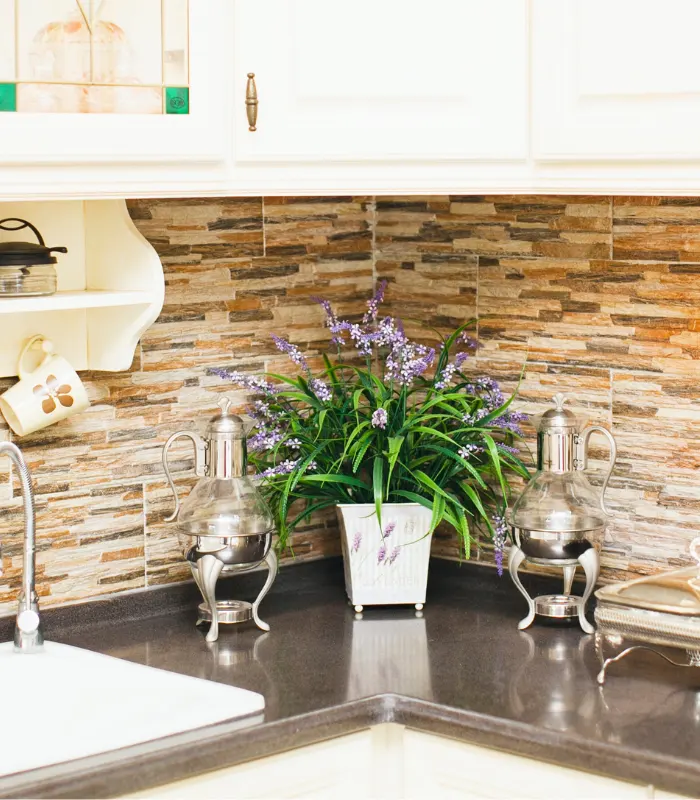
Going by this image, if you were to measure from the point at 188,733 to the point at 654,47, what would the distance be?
110 cm

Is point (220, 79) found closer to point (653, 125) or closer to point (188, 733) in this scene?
point (653, 125)

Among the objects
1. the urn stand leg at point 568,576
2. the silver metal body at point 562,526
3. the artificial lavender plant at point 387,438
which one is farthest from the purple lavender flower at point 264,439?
the urn stand leg at point 568,576

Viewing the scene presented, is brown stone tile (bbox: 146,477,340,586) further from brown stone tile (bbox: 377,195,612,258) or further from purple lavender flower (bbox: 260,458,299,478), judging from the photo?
brown stone tile (bbox: 377,195,612,258)

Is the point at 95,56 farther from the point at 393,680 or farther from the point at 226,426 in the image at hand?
the point at 393,680

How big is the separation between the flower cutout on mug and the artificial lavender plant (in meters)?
0.32

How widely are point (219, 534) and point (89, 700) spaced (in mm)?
330

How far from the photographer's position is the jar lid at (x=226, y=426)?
2.08 m

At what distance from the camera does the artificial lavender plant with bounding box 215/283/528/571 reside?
86.0 inches

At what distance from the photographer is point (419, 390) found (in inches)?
95.4

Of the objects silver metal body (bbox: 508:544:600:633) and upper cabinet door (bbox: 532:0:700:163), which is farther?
silver metal body (bbox: 508:544:600:633)

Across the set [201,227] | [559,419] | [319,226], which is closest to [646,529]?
[559,419]

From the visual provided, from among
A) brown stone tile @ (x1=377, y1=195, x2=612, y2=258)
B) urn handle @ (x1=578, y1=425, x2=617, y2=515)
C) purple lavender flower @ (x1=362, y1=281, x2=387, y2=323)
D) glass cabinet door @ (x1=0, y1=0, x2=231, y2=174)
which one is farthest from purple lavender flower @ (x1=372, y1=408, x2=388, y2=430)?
glass cabinet door @ (x1=0, y1=0, x2=231, y2=174)

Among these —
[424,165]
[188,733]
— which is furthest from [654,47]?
[188,733]

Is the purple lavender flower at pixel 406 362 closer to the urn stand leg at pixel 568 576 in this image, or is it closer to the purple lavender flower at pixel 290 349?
the purple lavender flower at pixel 290 349
